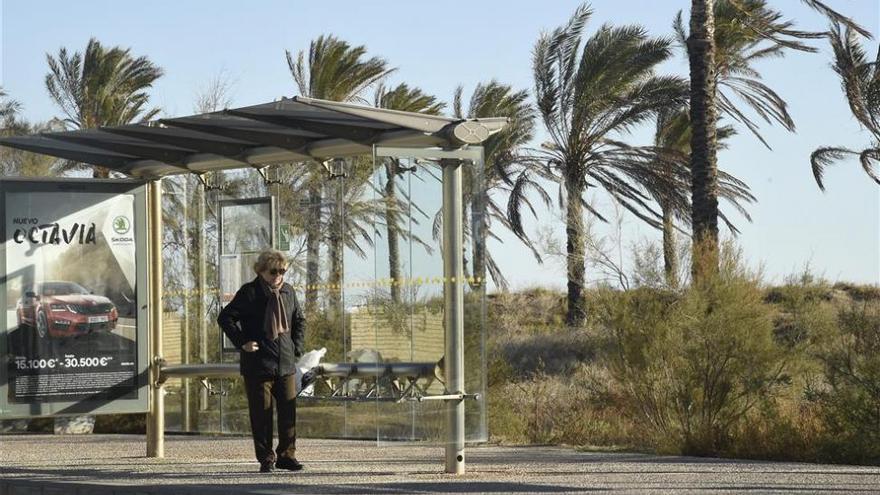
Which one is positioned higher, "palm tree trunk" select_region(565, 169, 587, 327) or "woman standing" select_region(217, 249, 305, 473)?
"palm tree trunk" select_region(565, 169, 587, 327)

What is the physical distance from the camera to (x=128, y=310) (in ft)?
51.4

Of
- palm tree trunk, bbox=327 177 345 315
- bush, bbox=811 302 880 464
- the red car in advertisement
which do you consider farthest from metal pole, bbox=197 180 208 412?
bush, bbox=811 302 880 464

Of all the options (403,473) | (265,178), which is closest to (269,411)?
(403,473)

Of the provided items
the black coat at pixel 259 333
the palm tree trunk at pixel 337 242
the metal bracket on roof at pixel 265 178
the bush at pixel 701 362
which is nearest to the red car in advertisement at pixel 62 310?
the metal bracket on roof at pixel 265 178

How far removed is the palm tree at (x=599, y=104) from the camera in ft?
112

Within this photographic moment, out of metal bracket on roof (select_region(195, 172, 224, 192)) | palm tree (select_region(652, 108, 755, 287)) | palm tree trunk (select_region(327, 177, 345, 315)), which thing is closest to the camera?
metal bracket on roof (select_region(195, 172, 224, 192))

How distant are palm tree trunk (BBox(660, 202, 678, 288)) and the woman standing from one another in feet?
28.0

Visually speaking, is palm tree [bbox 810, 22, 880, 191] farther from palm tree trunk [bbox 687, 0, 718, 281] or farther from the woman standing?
the woman standing

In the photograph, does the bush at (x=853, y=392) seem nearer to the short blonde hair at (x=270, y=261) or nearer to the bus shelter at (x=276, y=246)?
the bus shelter at (x=276, y=246)

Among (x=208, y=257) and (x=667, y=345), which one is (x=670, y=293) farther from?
(x=208, y=257)

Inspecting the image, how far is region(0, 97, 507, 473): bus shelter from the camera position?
512 inches

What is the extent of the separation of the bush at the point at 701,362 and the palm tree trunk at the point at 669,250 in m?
3.38

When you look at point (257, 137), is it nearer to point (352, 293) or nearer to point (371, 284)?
point (371, 284)

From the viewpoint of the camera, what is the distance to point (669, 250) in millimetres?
27109
